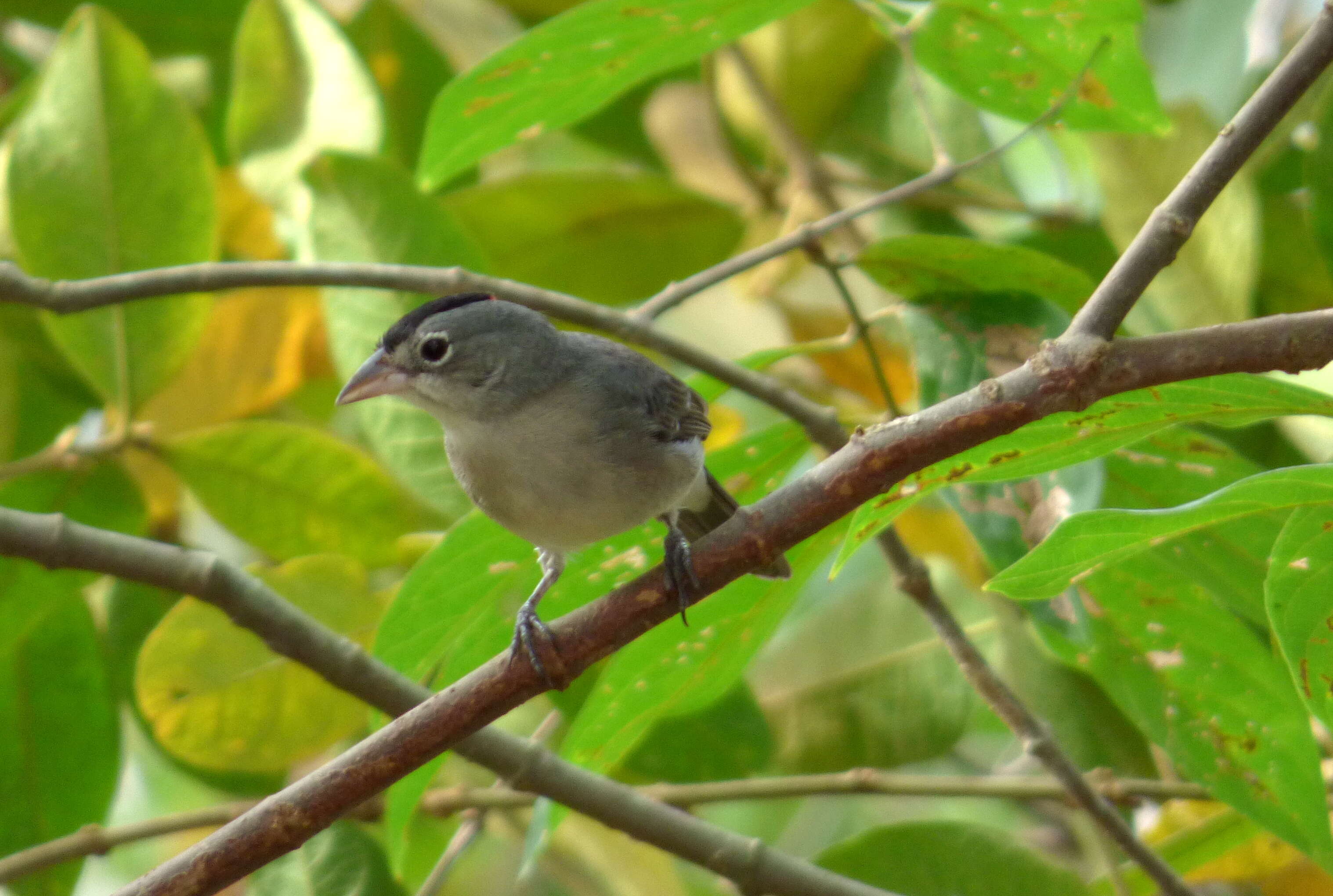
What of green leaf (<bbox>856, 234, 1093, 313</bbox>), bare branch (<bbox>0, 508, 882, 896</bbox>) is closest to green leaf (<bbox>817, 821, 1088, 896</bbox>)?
bare branch (<bbox>0, 508, 882, 896</bbox>)

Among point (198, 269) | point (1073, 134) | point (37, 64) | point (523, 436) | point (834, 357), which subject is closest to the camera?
point (198, 269)

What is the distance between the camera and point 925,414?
1673 mm

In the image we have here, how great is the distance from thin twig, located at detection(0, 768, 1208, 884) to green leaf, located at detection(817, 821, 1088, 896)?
8 centimetres

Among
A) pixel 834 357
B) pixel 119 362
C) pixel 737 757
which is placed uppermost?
pixel 119 362

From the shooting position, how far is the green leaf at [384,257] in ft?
9.09

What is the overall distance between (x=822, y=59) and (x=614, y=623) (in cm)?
225

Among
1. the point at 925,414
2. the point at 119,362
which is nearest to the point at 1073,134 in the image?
the point at 925,414

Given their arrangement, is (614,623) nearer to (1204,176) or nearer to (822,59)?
(1204,176)

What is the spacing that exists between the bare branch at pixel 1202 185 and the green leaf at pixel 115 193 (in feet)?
6.38

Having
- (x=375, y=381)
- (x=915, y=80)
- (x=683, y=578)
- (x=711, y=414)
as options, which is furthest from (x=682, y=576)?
(x=711, y=414)

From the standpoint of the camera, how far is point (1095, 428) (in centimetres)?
162

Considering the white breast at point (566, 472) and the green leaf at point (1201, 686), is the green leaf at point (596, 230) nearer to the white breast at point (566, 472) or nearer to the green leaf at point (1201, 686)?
the white breast at point (566, 472)

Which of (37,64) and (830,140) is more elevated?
A: (37,64)

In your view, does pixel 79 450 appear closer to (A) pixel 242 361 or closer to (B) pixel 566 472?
(A) pixel 242 361
